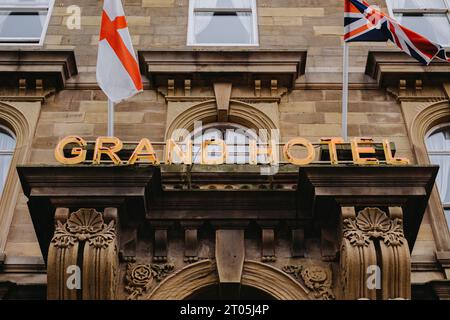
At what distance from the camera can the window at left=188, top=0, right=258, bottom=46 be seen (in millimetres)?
17328

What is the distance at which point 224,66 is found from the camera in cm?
1596

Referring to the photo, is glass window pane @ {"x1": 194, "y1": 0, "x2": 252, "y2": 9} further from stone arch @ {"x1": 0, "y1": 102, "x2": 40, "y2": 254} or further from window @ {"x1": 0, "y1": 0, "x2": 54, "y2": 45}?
stone arch @ {"x1": 0, "y1": 102, "x2": 40, "y2": 254}

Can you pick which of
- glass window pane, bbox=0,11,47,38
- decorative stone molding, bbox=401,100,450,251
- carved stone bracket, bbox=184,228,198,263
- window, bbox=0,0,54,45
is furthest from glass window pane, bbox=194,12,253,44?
carved stone bracket, bbox=184,228,198,263

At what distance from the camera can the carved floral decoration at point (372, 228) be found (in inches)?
428

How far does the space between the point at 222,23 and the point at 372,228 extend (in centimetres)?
817

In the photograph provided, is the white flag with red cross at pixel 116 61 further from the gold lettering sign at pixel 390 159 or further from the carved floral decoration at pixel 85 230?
the gold lettering sign at pixel 390 159

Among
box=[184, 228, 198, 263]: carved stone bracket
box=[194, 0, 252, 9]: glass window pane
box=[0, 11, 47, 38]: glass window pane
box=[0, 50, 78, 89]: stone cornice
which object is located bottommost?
box=[184, 228, 198, 263]: carved stone bracket

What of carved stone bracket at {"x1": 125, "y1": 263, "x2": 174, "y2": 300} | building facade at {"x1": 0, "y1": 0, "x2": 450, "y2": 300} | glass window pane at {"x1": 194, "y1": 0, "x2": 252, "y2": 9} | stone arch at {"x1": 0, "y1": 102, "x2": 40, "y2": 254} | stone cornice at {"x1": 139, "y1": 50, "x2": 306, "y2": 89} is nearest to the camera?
building facade at {"x1": 0, "y1": 0, "x2": 450, "y2": 300}

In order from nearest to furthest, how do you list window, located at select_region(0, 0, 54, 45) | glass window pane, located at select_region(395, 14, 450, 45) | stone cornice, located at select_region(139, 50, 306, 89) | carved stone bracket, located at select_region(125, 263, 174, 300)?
carved stone bracket, located at select_region(125, 263, 174, 300), stone cornice, located at select_region(139, 50, 306, 89), window, located at select_region(0, 0, 54, 45), glass window pane, located at select_region(395, 14, 450, 45)

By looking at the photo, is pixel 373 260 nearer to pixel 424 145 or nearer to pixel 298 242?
pixel 298 242

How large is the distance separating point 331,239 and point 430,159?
4.32 metres

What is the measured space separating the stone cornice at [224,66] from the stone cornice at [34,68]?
165 cm

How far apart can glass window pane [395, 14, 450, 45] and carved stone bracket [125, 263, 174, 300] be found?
9.22 m
